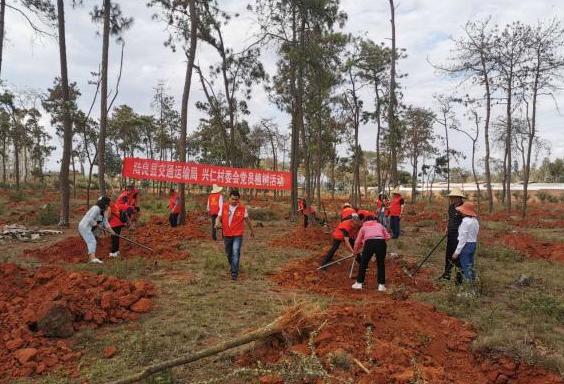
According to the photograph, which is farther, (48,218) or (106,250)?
(48,218)

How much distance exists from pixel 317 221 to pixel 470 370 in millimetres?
11709

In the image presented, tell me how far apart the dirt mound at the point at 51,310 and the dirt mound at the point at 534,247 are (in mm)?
9392

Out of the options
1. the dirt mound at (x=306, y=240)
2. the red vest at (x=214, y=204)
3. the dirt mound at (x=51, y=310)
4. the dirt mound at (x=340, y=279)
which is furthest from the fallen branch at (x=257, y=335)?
the red vest at (x=214, y=204)

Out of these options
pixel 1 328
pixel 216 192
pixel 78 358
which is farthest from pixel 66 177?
pixel 78 358

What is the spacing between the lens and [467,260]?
700cm

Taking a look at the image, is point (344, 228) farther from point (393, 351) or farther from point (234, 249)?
point (393, 351)

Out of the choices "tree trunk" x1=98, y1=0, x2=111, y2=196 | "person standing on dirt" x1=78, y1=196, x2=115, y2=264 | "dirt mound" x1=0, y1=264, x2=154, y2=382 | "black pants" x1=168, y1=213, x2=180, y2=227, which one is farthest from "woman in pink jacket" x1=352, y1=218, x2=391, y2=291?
"tree trunk" x1=98, y1=0, x2=111, y2=196

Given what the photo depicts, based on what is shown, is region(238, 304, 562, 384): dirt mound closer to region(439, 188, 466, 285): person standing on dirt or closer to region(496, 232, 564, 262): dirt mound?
region(439, 188, 466, 285): person standing on dirt

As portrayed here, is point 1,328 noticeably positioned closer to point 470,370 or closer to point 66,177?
point 470,370

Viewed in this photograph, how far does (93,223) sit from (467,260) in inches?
268

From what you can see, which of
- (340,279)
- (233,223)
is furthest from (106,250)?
(340,279)

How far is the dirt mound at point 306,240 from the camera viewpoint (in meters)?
11.6

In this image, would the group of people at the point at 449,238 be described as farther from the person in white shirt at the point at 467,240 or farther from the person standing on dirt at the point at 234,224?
the person standing on dirt at the point at 234,224

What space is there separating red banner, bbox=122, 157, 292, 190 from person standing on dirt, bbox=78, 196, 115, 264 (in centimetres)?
519
